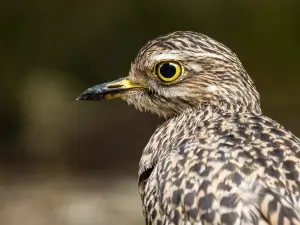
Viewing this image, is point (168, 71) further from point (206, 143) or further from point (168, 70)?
point (206, 143)

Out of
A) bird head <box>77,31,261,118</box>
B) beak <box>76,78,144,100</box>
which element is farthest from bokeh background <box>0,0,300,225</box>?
bird head <box>77,31,261,118</box>

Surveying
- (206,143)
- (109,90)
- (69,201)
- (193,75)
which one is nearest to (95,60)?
(69,201)

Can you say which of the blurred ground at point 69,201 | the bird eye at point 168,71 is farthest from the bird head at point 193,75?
the blurred ground at point 69,201

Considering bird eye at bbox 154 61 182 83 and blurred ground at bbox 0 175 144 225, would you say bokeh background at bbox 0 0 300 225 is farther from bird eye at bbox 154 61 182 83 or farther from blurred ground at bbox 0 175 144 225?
bird eye at bbox 154 61 182 83

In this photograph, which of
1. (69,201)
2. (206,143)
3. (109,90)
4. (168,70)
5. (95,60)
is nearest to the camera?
(206,143)

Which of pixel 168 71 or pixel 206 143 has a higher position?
pixel 168 71

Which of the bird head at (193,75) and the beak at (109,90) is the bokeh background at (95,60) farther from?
the bird head at (193,75)

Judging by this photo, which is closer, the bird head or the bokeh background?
the bird head

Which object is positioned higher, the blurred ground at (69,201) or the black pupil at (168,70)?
the black pupil at (168,70)
